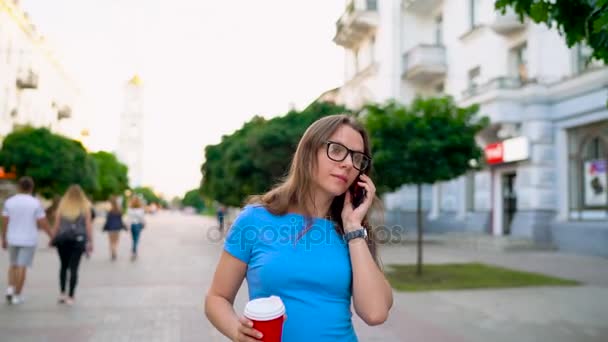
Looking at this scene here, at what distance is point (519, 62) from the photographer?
20938 millimetres

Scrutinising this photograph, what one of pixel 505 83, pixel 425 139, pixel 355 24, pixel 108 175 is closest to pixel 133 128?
pixel 108 175

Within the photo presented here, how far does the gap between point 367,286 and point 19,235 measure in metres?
7.85

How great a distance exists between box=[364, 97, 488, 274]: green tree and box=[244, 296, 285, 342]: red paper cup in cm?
1016

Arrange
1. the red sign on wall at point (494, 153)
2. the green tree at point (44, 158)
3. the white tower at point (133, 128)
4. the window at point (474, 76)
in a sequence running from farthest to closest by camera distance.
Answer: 1. the white tower at point (133, 128)
2. the green tree at point (44, 158)
3. the window at point (474, 76)
4. the red sign on wall at point (494, 153)

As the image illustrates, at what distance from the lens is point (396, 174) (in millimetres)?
12312

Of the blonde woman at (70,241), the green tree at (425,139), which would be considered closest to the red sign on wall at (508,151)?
the green tree at (425,139)

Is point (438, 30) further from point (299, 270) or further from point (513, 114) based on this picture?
point (299, 270)

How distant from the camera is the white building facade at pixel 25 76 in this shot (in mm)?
34500

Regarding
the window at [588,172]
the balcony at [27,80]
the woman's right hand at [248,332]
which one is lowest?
the woman's right hand at [248,332]

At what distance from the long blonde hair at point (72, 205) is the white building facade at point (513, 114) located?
10.2 metres

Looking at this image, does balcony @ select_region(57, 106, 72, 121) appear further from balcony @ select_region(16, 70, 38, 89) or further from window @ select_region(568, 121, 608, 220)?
window @ select_region(568, 121, 608, 220)

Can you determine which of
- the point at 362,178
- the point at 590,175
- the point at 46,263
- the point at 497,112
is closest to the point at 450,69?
the point at 497,112

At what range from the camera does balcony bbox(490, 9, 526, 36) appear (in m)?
19.9

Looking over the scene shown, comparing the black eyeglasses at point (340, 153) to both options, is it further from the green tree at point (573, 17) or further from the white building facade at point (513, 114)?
the white building facade at point (513, 114)
